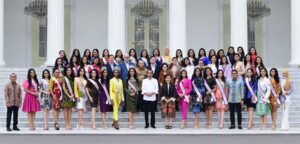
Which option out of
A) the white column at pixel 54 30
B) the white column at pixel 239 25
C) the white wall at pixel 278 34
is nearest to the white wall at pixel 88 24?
the white column at pixel 54 30

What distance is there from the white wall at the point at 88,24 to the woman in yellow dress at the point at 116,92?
12087mm

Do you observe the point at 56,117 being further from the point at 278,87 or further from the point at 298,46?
the point at 298,46

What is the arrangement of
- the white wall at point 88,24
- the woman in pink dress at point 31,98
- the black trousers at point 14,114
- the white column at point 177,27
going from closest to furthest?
the black trousers at point 14,114
the woman in pink dress at point 31,98
the white column at point 177,27
the white wall at point 88,24

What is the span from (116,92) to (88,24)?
1262cm

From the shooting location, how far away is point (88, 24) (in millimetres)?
30922

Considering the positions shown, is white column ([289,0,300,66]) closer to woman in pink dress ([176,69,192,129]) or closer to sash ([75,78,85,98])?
woman in pink dress ([176,69,192,129])

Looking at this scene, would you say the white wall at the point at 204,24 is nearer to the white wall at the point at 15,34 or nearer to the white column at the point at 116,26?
the white column at the point at 116,26

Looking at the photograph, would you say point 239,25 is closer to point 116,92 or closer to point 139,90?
point 139,90

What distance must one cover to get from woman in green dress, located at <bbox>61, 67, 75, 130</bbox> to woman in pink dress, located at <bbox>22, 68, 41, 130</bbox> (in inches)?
30.6

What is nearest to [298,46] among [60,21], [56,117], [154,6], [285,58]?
[285,58]

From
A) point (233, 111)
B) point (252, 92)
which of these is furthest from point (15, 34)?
point (252, 92)

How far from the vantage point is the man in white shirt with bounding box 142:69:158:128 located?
18812 mm

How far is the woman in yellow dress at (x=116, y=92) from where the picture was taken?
18.8 metres

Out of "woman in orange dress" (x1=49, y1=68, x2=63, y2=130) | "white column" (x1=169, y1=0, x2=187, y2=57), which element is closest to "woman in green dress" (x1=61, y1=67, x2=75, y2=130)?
"woman in orange dress" (x1=49, y1=68, x2=63, y2=130)
